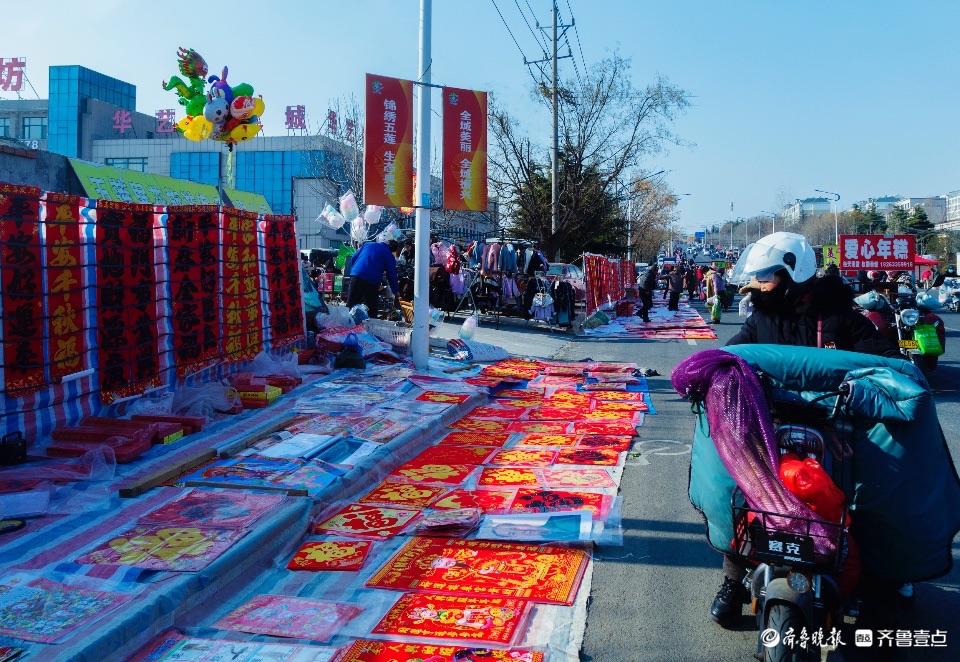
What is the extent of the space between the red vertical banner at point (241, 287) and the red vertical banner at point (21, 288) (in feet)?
9.09

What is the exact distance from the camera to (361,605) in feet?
12.7

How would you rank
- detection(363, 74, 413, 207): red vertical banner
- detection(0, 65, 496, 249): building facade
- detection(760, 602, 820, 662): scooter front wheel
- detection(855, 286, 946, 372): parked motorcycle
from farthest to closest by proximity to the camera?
1. detection(0, 65, 496, 249): building facade
2. detection(363, 74, 413, 207): red vertical banner
3. detection(855, 286, 946, 372): parked motorcycle
4. detection(760, 602, 820, 662): scooter front wheel

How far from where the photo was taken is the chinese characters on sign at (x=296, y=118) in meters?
47.7

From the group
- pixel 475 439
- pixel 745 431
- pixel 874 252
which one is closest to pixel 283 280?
pixel 475 439

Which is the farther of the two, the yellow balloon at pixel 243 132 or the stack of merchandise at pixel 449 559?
the yellow balloon at pixel 243 132

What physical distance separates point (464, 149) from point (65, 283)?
246 inches

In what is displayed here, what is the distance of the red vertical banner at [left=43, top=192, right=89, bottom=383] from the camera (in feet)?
20.7

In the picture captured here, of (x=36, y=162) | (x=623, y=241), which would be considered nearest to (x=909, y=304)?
(x=36, y=162)

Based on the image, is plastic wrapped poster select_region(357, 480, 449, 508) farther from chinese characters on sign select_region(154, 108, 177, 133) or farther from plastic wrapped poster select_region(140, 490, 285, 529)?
chinese characters on sign select_region(154, 108, 177, 133)

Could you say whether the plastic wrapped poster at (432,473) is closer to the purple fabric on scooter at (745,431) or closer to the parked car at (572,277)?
the purple fabric on scooter at (745,431)

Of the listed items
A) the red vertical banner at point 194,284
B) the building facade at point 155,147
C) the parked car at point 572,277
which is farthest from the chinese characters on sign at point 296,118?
the red vertical banner at point 194,284

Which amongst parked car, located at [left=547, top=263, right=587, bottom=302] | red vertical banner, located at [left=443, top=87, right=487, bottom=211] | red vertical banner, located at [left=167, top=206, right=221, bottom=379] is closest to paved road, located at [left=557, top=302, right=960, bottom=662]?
red vertical banner, located at [left=167, top=206, right=221, bottom=379]

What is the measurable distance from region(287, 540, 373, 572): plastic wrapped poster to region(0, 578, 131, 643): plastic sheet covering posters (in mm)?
1002

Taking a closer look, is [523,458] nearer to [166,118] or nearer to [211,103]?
[211,103]
